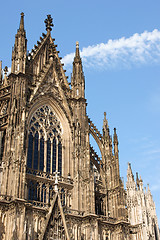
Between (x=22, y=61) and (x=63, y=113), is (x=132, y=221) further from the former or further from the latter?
(x=22, y=61)

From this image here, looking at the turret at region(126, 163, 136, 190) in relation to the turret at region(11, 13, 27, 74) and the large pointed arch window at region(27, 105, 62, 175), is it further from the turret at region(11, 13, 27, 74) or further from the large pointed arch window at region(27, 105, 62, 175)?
the turret at region(11, 13, 27, 74)

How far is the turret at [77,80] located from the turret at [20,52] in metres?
5.97

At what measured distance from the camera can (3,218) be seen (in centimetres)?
3038

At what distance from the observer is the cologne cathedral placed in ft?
104

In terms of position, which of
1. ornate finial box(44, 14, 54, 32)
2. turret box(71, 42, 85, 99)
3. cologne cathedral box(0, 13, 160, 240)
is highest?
ornate finial box(44, 14, 54, 32)

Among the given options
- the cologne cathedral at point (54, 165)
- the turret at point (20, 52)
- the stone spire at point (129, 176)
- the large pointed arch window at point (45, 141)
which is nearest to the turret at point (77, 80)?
the cologne cathedral at point (54, 165)

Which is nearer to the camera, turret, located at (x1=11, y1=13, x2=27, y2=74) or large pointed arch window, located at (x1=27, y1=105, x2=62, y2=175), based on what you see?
large pointed arch window, located at (x1=27, y1=105, x2=62, y2=175)

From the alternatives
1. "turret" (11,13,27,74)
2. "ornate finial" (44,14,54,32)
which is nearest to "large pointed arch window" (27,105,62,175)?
"turret" (11,13,27,74)

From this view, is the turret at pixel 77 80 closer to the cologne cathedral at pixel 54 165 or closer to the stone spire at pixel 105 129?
the cologne cathedral at pixel 54 165

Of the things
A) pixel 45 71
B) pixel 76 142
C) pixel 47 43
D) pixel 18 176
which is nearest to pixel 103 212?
pixel 76 142

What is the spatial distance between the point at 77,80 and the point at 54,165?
978 centimetres

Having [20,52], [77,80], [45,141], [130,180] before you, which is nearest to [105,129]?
[77,80]

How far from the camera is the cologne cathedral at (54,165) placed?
104 feet

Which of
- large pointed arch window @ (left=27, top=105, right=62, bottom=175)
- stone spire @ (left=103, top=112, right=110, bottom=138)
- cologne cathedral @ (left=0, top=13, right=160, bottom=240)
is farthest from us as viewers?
stone spire @ (left=103, top=112, right=110, bottom=138)
